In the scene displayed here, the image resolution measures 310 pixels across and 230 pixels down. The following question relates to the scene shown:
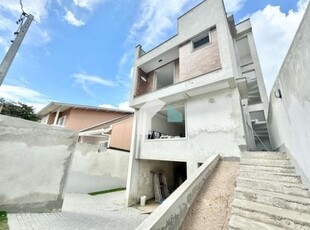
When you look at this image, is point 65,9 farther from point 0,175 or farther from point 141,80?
point 0,175

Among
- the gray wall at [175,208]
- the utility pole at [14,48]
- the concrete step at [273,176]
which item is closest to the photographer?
the gray wall at [175,208]

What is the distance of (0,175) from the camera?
12.2 ft

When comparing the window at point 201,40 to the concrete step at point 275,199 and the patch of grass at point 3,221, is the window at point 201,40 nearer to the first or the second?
the concrete step at point 275,199

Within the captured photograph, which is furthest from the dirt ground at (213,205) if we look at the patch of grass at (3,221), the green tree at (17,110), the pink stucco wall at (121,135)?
the green tree at (17,110)

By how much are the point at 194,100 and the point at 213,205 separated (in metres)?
5.18

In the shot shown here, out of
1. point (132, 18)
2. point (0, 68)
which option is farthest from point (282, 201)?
point (132, 18)

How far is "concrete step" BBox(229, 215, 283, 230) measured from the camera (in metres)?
1.98

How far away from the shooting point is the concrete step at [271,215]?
1.93m

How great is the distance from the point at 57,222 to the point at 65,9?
30.2ft

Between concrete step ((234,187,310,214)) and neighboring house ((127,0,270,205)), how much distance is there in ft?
8.62

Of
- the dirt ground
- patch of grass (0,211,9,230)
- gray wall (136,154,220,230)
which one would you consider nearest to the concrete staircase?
the dirt ground

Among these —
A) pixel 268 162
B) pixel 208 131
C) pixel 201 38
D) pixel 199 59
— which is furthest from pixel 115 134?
pixel 268 162

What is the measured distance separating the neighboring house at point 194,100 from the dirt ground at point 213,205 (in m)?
2.20

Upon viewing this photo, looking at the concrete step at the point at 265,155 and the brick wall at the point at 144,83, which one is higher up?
the brick wall at the point at 144,83
